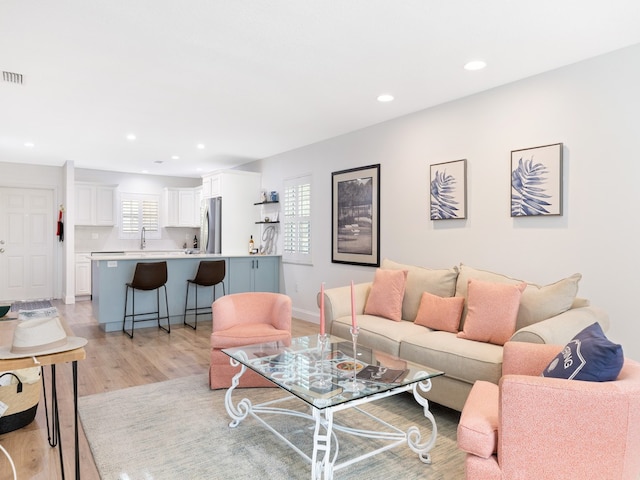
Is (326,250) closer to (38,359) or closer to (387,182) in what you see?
(387,182)

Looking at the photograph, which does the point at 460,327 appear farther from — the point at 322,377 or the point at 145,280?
the point at 145,280

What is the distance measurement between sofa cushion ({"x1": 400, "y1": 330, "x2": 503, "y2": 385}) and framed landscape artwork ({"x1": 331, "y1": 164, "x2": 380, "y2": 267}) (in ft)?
5.98

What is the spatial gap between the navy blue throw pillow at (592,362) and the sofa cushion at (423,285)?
1.78m

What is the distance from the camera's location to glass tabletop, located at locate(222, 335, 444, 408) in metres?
2.04

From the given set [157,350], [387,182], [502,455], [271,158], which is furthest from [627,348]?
[271,158]

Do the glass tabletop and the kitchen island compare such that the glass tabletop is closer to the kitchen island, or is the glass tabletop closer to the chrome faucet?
the kitchen island

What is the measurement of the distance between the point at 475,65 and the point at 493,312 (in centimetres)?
184

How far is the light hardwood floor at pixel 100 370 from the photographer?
2211mm

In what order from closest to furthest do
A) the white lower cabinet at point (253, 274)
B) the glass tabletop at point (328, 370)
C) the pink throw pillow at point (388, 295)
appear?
the glass tabletop at point (328, 370) < the pink throw pillow at point (388, 295) < the white lower cabinet at point (253, 274)

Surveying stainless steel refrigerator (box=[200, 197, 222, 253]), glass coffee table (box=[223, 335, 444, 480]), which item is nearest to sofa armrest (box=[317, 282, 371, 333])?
glass coffee table (box=[223, 335, 444, 480])

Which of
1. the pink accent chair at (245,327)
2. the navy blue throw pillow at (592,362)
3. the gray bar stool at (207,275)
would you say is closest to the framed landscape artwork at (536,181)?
the navy blue throw pillow at (592,362)

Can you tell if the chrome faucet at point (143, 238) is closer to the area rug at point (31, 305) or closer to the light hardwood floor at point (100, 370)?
the area rug at point (31, 305)

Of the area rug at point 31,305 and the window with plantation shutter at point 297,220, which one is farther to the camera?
the area rug at point 31,305

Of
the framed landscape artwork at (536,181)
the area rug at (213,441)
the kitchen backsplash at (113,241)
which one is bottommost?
the area rug at (213,441)
